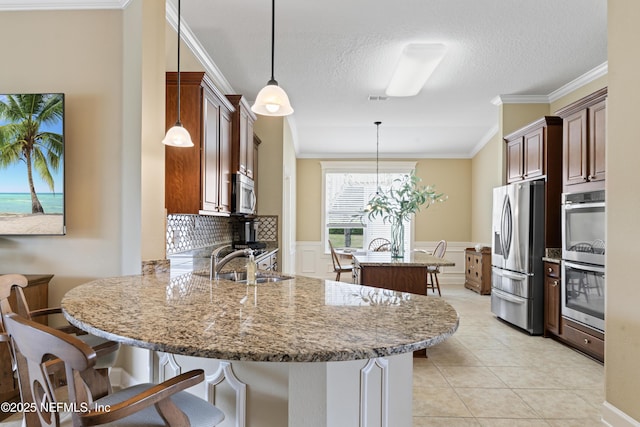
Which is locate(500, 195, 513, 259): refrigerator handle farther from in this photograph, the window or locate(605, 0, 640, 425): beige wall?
the window

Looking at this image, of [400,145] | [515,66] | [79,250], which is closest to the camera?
[79,250]

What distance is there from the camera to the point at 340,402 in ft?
3.96

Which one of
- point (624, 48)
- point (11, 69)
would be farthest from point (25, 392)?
point (624, 48)

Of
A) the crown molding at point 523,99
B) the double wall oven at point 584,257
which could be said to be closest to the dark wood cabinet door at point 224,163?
the double wall oven at point 584,257

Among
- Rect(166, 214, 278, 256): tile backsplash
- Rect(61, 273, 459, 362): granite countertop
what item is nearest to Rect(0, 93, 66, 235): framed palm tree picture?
Rect(166, 214, 278, 256): tile backsplash

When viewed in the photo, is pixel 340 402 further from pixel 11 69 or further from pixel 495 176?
pixel 495 176

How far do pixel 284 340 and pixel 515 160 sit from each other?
14.8 ft

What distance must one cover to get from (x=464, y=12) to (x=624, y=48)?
122 cm

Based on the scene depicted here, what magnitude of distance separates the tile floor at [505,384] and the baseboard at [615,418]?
12 cm

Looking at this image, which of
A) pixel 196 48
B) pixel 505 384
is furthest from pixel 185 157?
pixel 505 384

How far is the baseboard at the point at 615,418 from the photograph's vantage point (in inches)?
79.8

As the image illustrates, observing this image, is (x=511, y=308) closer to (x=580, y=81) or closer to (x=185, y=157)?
(x=580, y=81)

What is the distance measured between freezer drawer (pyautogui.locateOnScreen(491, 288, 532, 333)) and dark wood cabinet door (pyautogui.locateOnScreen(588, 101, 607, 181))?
59.4 inches

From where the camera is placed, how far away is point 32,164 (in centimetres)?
249
